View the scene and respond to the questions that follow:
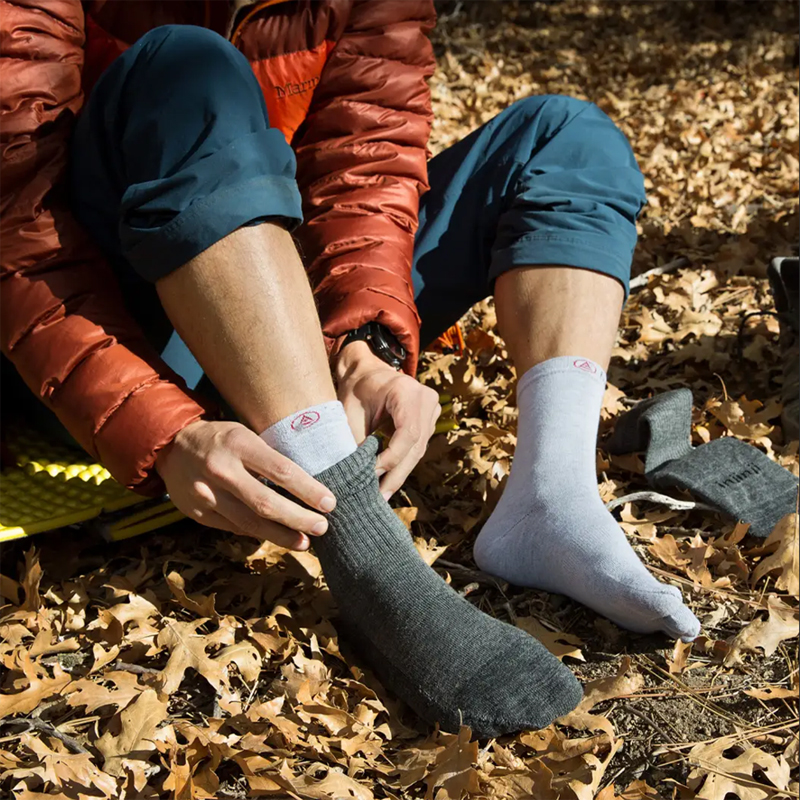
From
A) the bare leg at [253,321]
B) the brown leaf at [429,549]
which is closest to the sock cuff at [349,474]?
the bare leg at [253,321]

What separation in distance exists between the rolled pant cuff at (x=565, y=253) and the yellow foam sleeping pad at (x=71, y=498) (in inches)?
37.3

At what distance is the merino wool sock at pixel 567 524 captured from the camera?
1.61 metres

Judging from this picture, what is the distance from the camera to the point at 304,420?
154 centimetres

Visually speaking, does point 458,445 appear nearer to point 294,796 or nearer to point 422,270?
point 422,270

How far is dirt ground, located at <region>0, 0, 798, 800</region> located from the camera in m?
1.41

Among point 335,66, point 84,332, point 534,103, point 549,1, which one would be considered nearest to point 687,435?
point 534,103

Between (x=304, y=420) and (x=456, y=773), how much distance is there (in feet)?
2.06

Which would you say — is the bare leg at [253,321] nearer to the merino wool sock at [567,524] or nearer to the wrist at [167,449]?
the wrist at [167,449]

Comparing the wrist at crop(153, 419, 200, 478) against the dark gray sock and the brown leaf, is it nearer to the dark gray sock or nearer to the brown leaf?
the dark gray sock

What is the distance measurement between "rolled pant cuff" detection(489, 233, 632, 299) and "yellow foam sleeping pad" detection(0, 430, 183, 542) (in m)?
0.95

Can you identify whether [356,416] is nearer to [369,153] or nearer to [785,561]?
[369,153]

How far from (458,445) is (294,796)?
1.13 meters

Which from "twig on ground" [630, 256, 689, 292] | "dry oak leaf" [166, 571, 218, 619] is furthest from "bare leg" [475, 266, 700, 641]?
"twig on ground" [630, 256, 689, 292]

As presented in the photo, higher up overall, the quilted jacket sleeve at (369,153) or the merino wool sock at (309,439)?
the quilted jacket sleeve at (369,153)
